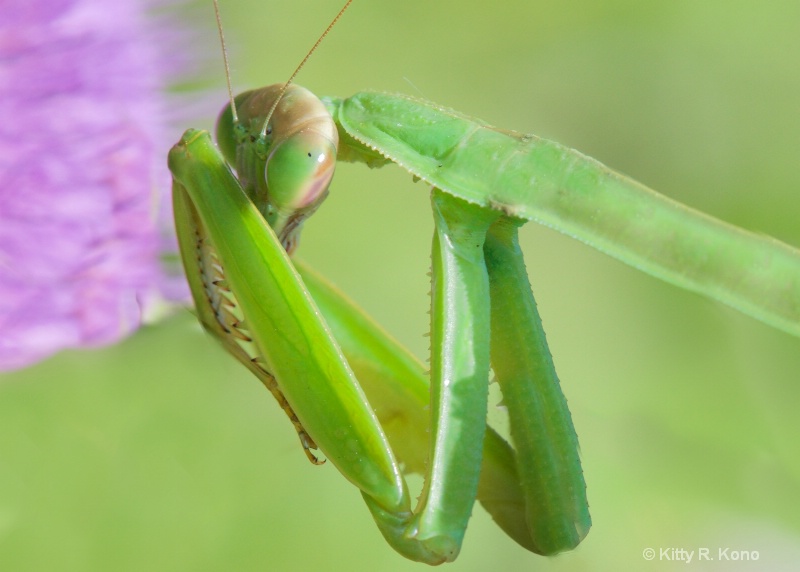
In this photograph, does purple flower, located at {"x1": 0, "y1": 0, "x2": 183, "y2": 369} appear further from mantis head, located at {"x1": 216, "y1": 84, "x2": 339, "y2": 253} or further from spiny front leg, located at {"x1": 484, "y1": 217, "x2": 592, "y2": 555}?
spiny front leg, located at {"x1": 484, "y1": 217, "x2": 592, "y2": 555}

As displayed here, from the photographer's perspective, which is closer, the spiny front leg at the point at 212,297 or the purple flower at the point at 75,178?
→ the spiny front leg at the point at 212,297
